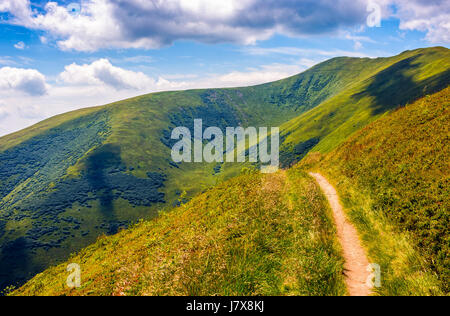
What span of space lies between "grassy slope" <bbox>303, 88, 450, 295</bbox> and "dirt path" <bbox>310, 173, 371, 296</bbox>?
39cm

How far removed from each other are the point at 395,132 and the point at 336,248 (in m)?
18.1

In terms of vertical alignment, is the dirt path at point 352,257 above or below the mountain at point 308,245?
below

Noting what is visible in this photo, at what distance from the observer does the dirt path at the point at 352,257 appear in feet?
22.4

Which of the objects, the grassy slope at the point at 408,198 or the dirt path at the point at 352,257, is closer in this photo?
the dirt path at the point at 352,257

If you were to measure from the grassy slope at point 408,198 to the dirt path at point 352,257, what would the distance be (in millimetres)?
394

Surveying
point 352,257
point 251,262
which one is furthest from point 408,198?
point 251,262

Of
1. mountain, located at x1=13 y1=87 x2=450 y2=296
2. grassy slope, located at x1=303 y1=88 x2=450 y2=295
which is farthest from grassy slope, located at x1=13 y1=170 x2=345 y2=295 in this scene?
grassy slope, located at x1=303 y1=88 x2=450 y2=295

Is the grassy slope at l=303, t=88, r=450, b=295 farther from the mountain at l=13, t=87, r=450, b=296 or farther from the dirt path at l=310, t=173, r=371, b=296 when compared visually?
the dirt path at l=310, t=173, r=371, b=296

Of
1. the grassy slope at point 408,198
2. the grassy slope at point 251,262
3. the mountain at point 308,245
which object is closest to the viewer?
the grassy slope at point 251,262

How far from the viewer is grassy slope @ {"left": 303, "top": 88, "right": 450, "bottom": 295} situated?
7505mm

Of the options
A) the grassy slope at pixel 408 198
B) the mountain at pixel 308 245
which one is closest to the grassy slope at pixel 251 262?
the mountain at pixel 308 245

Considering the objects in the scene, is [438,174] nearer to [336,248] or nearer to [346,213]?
[346,213]

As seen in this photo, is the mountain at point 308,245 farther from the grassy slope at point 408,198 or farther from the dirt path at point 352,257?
the dirt path at point 352,257

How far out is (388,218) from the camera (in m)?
11.1
